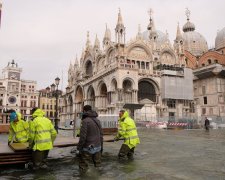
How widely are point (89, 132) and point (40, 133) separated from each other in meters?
1.39

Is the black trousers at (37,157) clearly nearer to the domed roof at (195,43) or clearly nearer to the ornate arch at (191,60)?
the ornate arch at (191,60)

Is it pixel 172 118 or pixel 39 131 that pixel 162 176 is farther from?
pixel 172 118

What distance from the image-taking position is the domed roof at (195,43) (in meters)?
70.5

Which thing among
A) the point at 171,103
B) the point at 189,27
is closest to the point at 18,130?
the point at 171,103

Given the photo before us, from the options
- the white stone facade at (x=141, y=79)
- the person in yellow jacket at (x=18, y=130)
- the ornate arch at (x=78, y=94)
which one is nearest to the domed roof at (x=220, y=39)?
the white stone facade at (x=141, y=79)

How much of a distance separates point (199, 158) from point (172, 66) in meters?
41.7

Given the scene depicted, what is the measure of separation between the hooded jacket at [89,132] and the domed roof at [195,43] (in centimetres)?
6798

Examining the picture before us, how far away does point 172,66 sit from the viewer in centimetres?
4934

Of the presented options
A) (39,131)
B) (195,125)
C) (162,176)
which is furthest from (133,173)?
(195,125)

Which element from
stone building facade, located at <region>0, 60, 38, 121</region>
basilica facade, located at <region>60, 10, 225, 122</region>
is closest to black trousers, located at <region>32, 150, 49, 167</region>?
basilica facade, located at <region>60, 10, 225, 122</region>

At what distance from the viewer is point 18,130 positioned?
8.55m

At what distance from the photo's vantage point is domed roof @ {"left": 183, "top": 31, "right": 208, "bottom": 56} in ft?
231

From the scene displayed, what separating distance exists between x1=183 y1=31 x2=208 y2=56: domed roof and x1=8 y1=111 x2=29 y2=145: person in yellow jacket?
67340mm

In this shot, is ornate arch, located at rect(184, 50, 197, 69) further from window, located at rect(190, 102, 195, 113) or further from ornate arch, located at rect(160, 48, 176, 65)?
window, located at rect(190, 102, 195, 113)
